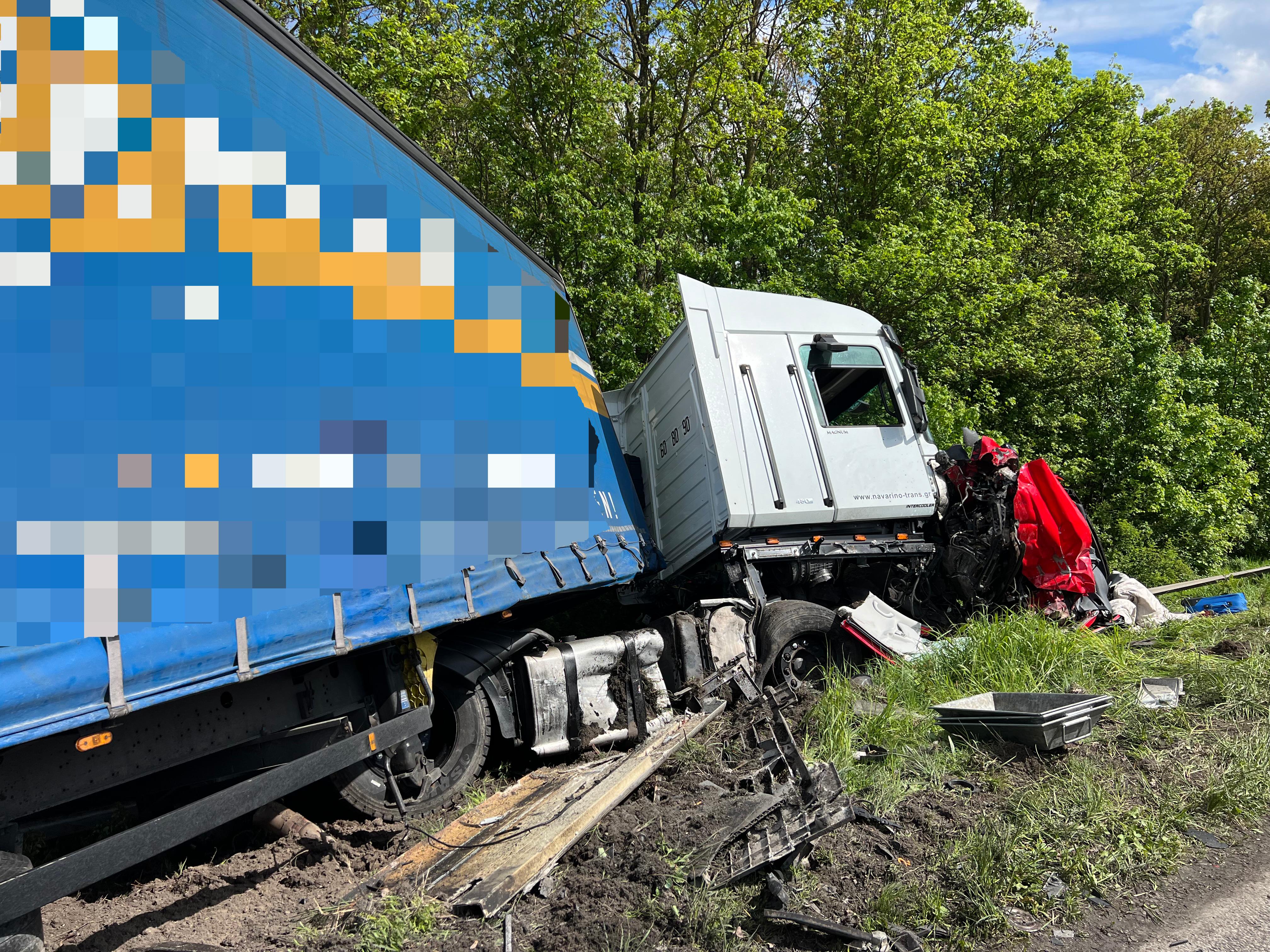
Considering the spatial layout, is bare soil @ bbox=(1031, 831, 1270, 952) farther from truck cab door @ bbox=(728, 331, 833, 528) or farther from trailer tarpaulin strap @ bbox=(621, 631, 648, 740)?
truck cab door @ bbox=(728, 331, 833, 528)

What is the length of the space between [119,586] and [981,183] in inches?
808

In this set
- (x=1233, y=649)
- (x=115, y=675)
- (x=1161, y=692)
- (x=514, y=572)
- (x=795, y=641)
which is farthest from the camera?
(x=795, y=641)

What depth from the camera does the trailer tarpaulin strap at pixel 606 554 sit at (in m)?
5.76

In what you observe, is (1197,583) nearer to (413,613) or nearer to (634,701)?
(634,701)

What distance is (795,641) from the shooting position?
6.76 m

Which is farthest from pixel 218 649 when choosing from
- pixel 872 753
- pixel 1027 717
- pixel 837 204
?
pixel 837 204

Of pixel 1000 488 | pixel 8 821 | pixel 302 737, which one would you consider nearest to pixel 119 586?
pixel 8 821

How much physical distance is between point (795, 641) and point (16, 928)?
528cm

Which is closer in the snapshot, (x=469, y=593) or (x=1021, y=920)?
(x=1021, y=920)

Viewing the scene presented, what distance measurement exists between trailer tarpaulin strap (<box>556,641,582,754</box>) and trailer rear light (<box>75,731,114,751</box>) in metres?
2.74

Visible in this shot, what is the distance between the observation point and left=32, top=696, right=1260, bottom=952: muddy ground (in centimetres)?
311

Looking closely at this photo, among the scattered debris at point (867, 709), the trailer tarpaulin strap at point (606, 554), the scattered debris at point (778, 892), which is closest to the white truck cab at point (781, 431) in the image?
the trailer tarpaulin strap at point (606, 554)

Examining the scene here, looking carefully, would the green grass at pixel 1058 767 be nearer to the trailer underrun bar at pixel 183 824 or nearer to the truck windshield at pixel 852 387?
the truck windshield at pixel 852 387

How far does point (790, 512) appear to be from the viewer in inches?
267
